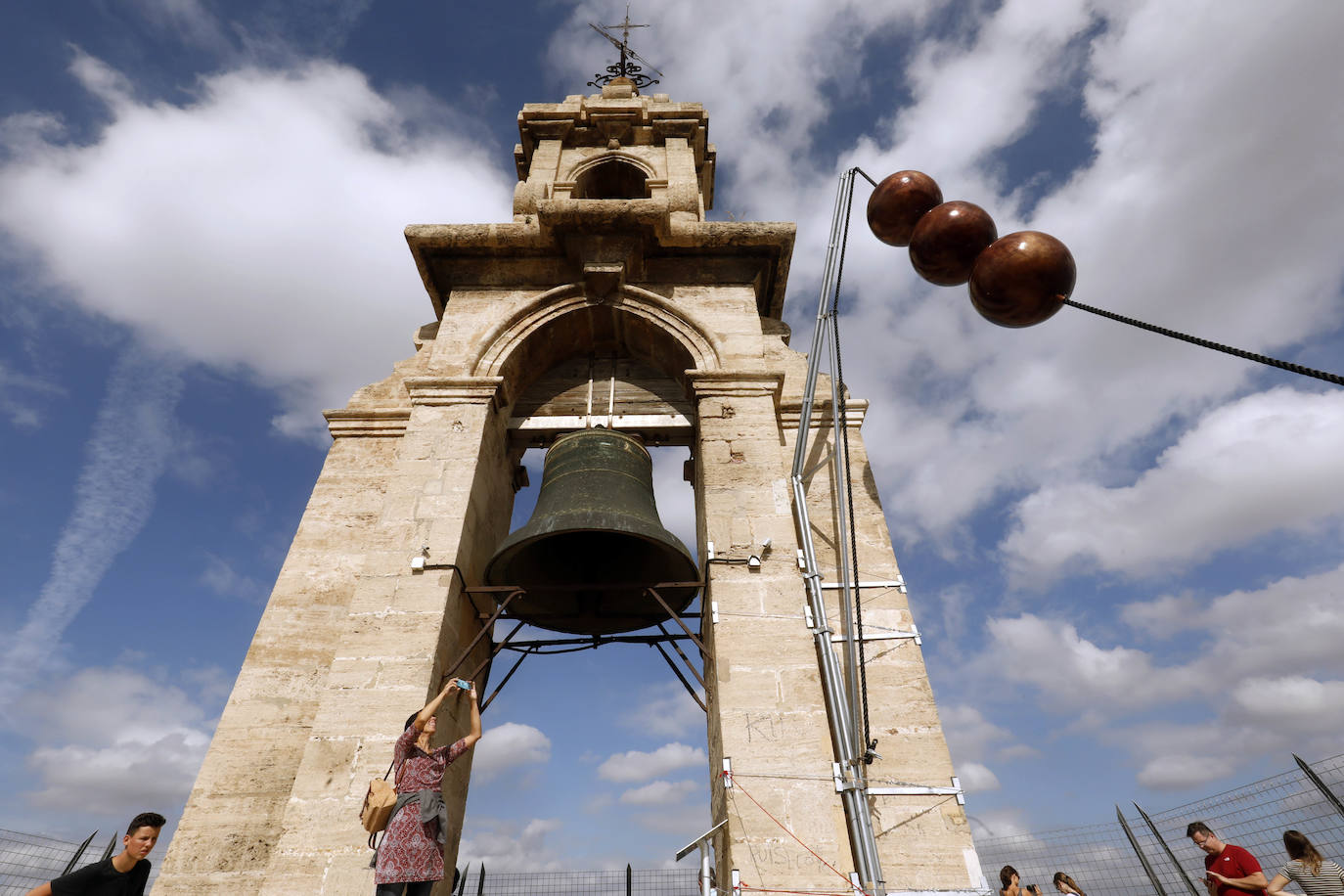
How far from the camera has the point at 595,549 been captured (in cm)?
690

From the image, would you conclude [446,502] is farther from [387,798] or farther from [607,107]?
[607,107]

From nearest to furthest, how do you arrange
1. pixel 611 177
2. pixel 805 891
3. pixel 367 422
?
1. pixel 805 891
2. pixel 367 422
3. pixel 611 177

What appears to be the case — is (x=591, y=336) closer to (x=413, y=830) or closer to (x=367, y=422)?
(x=367, y=422)

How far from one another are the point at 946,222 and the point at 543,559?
4.60m

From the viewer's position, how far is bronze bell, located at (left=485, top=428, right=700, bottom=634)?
577 centimetres

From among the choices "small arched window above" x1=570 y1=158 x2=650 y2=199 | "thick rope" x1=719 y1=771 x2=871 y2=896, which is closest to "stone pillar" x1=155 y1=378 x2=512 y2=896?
"thick rope" x1=719 y1=771 x2=871 y2=896

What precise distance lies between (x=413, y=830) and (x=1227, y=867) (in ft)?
16.7

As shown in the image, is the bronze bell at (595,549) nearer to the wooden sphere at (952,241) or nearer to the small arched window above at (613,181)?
the wooden sphere at (952,241)

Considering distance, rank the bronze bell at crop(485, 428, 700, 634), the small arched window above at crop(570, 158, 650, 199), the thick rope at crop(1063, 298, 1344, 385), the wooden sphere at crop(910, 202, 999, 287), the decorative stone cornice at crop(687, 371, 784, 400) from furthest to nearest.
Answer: the small arched window above at crop(570, 158, 650, 199) < the decorative stone cornice at crop(687, 371, 784, 400) < the bronze bell at crop(485, 428, 700, 634) < the wooden sphere at crop(910, 202, 999, 287) < the thick rope at crop(1063, 298, 1344, 385)

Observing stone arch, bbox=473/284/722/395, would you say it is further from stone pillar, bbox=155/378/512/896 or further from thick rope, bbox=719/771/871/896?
thick rope, bbox=719/771/871/896

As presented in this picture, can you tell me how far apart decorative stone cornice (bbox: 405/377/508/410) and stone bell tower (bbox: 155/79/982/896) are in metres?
0.02

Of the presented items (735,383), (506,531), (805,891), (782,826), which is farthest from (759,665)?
(506,531)

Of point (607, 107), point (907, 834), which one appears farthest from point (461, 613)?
point (607, 107)

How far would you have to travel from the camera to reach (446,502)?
617cm
